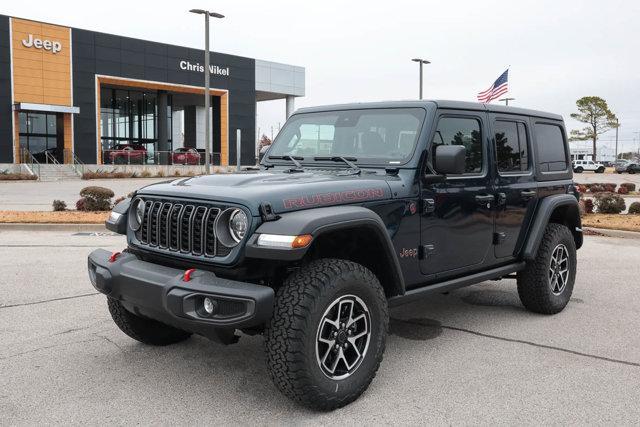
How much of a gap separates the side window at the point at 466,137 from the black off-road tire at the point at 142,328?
251 cm

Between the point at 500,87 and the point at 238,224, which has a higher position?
the point at 500,87

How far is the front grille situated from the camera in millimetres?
3482

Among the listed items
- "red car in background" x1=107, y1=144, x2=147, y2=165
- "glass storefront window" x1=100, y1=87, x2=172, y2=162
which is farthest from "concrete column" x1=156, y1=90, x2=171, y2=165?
"red car in background" x1=107, y1=144, x2=147, y2=165

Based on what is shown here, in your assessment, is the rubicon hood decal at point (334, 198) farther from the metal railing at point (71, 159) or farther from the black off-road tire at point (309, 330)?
the metal railing at point (71, 159)

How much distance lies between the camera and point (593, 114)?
239 ft

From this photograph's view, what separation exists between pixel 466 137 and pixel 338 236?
1.61 metres

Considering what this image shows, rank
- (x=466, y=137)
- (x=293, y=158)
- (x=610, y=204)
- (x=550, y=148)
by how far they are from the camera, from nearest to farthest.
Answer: (x=466, y=137) → (x=293, y=158) → (x=550, y=148) → (x=610, y=204)

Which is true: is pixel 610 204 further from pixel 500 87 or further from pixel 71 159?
pixel 71 159

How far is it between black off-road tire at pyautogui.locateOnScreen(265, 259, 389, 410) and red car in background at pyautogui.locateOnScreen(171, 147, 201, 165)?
39.8m

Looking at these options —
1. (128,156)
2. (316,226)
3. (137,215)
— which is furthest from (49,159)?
(316,226)

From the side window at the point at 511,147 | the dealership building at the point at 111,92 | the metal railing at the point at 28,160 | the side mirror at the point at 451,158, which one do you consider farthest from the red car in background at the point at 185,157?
the side mirror at the point at 451,158

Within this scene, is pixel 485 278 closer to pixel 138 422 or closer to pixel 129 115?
pixel 138 422

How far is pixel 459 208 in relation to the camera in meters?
4.51

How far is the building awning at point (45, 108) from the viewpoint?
37.4 meters
